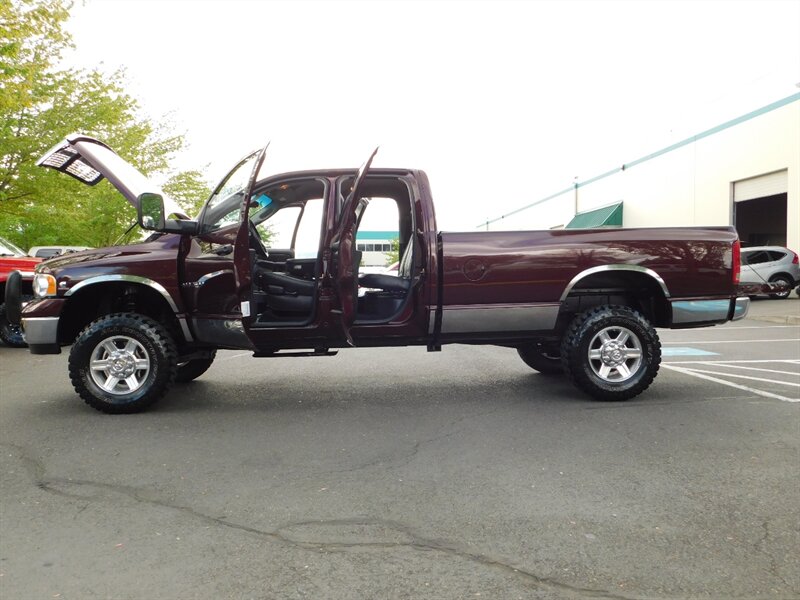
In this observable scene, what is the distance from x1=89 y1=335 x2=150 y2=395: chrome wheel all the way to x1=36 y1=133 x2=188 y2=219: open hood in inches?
46.7

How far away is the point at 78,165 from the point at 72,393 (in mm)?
2248

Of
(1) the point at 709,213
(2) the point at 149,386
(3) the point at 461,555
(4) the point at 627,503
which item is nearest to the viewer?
(3) the point at 461,555

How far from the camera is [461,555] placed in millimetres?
2896

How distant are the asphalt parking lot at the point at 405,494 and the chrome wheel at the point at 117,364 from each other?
0.28m

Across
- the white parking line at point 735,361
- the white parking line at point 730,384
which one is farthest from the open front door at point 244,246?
the white parking line at point 735,361

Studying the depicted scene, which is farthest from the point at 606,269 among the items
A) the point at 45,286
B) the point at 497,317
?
the point at 45,286

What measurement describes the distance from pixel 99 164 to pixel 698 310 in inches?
216

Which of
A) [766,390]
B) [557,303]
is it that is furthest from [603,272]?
[766,390]

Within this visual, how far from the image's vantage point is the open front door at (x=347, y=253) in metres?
5.29

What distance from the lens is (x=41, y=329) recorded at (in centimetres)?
570

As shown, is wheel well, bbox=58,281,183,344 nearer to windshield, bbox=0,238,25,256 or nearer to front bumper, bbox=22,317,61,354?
front bumper, bbox=22,317,61,354

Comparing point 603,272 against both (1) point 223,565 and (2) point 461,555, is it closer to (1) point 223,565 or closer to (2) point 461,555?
(2) point 461,555

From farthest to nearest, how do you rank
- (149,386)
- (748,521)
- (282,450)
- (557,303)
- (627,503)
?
(557,303), (149,386), (282,450), (627,503), (748,521)

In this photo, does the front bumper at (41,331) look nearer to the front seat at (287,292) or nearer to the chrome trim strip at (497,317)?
the front seat at (287,292)
